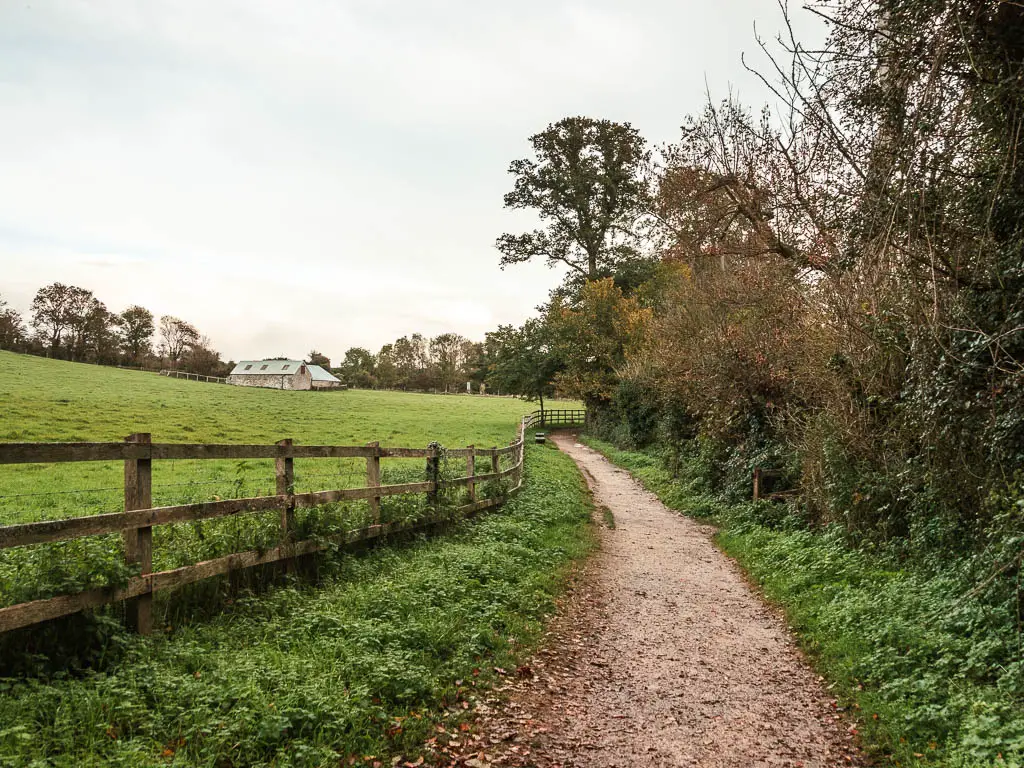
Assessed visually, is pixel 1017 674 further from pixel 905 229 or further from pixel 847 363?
pixel 847 363

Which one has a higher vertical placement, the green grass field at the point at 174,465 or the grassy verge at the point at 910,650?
the green grass field at the point at 174,465

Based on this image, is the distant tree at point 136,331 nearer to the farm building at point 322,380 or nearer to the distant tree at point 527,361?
the farm building at point 322,380

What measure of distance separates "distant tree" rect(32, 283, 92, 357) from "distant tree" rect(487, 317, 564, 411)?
61.5m

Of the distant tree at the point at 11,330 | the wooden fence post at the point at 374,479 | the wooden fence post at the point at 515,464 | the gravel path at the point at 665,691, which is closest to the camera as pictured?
the gravel path at the point at 665,691

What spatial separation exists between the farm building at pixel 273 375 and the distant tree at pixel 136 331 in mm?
12265

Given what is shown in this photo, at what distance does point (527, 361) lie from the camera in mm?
43562

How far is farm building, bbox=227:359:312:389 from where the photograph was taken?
278ft

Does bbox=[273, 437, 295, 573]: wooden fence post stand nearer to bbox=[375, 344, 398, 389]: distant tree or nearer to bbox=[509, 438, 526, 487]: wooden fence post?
bbox=[509, 438, 526, 487]: wooden fence post

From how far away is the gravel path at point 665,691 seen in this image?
14.8ft

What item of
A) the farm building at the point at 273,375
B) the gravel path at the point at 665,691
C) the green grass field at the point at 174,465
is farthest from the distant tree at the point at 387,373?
the gravel path at the point at 665,691

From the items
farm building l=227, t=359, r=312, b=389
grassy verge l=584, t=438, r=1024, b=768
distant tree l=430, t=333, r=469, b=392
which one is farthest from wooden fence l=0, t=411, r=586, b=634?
distant tree l=430, t=333, r=469, b=392

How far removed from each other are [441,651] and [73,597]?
284 centimetres

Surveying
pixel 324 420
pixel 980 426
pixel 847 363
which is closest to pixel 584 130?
pixel 324 420

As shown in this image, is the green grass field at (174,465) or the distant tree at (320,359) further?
the distant tree at (320,359)
